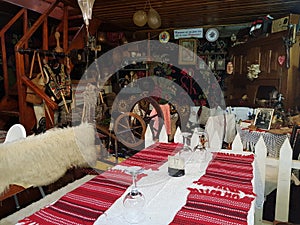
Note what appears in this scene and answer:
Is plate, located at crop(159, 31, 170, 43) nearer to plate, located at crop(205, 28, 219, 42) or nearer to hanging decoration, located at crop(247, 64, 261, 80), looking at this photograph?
plate, located at crop(205, 28, 219, 42)

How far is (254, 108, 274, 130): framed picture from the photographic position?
2686mm

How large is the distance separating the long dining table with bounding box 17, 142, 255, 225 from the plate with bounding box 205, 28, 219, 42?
12.9 ft

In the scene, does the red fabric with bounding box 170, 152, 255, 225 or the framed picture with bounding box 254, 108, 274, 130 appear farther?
the framed picture with bounding box 254, 108, 274, 130

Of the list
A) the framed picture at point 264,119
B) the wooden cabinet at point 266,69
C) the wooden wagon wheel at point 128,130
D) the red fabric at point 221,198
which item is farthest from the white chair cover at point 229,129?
the red fabric at point 221,198

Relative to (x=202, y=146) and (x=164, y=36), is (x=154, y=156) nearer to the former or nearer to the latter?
(x=202, y=146)

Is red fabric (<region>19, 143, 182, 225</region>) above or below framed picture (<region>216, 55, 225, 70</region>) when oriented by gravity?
below

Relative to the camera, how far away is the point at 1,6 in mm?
3879

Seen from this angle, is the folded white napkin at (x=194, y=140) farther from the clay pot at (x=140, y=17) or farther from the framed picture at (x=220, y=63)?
the framed picture at (x=220, y=63)

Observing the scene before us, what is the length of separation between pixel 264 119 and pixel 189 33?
301 cm

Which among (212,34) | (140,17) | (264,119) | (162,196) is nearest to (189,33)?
(212,34)

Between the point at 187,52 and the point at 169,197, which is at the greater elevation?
the point at 187,52

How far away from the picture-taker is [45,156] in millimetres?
1678

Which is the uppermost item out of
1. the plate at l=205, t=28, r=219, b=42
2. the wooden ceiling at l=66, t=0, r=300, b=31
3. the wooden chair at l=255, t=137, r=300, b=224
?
the wooden ceiling at l=66, t=0, r=300, b=31

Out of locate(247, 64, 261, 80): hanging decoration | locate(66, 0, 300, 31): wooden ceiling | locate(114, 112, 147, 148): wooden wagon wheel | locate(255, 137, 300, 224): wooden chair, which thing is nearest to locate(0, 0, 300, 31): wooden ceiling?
locate(66, 0, 300, 31): wooden ceiling
